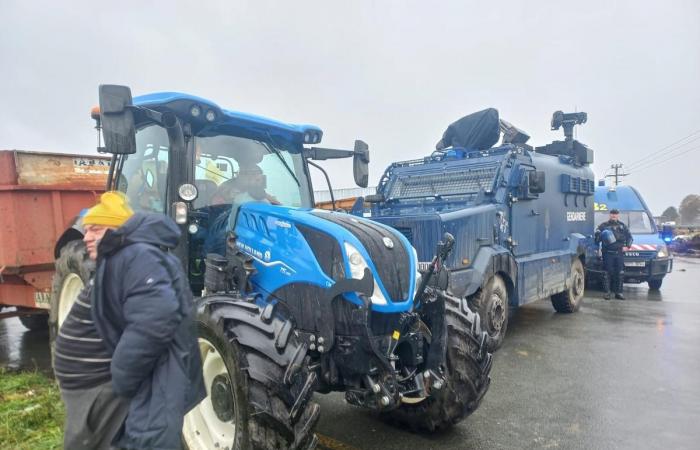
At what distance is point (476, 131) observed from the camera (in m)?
8.58

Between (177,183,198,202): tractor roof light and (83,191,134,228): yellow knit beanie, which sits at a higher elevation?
(177,183,198,202): tractor roof light

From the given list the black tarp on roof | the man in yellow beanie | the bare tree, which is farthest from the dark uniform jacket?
the bare tree

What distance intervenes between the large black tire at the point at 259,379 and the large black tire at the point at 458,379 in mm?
1165

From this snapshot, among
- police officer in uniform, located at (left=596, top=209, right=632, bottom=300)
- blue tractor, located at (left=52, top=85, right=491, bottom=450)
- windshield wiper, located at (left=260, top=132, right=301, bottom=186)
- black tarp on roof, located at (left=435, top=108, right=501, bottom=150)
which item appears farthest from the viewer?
police officer in uniform, located at (left=596, top=209, right=632, bottom=300)

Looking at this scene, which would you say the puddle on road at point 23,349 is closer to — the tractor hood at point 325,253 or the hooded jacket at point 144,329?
the tractor hood at point 325,253

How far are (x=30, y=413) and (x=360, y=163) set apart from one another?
11.5 ft

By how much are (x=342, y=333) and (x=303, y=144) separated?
7.01 feet

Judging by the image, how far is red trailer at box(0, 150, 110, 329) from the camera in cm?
529

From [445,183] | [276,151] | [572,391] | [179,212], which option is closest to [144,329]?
[179,212]

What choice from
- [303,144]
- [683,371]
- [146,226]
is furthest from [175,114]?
[683,371]

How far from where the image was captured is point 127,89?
9.82 feet

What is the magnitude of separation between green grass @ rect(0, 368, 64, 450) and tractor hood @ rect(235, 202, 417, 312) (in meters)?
1.94

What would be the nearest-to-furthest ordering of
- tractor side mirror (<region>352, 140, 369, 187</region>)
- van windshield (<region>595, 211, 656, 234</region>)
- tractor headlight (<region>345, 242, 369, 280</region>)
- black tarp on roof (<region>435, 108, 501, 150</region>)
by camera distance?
tractor headlight (<region>345, 242, 369, 280</region>), tractor side mirror (<region>352, 140, 369, 187</region>), black tarp on roof (<region>435, 108, 501, 150</region>), van windshield (<region>595, 211, 656, 234</region>)

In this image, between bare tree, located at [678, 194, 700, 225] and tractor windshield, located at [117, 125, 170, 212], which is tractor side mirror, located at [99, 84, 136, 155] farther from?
bare tree, located at [678, 194, 700, 225]
